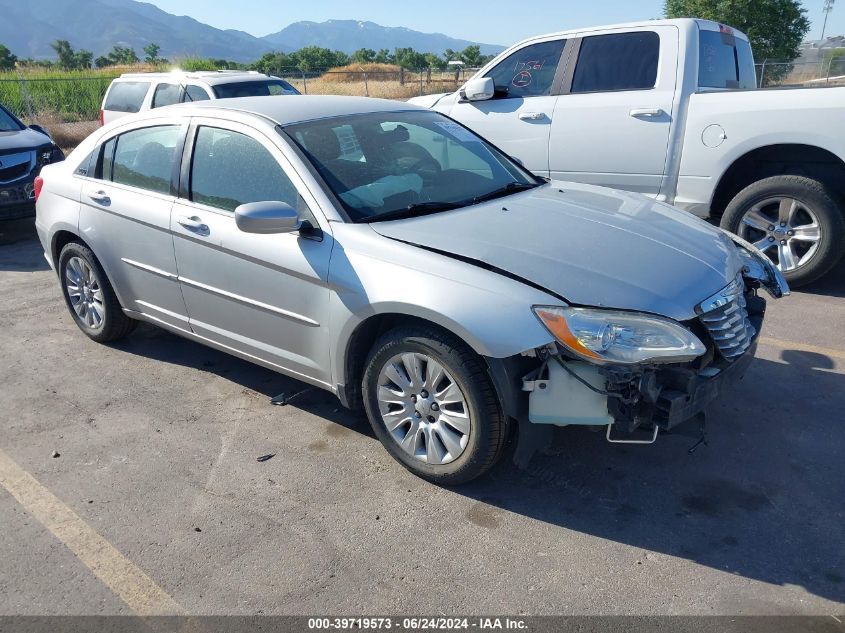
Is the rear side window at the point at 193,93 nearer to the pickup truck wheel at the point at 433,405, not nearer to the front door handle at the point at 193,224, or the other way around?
the front door handle at the point at 193,224

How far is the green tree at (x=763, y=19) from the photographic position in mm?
32375

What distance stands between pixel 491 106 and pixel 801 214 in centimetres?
292

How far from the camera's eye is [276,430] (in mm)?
3891

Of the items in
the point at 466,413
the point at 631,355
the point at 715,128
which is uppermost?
the point at 715,128

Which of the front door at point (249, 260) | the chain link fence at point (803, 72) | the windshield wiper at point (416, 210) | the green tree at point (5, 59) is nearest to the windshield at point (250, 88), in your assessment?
the front door at point (249, 260)

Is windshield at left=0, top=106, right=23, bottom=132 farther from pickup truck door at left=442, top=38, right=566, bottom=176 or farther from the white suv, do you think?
pickup truck door at left=442, top=38, right=566, bottom=176

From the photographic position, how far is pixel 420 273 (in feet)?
10.1

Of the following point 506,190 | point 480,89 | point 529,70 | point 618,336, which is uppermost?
point 529,70

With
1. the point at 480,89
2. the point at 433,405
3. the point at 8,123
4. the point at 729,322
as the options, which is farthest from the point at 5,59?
the point at 729,322

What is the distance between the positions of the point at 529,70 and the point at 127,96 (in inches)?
275

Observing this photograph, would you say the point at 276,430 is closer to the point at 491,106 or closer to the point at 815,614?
the point at 815,614

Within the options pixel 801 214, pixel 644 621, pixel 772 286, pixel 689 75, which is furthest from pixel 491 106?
pixel 644 621

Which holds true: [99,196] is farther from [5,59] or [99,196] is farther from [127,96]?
[5,59]

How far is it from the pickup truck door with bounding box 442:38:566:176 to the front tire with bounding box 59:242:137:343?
375cm
